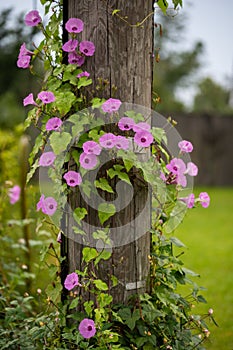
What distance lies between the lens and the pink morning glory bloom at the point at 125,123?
190 centimetres

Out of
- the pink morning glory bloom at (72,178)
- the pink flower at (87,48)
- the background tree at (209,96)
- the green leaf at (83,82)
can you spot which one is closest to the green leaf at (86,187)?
the pink morning glory bloom at (72,178)

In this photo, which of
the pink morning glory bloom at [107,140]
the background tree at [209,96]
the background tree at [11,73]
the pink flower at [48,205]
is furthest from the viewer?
the background tree at [209,96]

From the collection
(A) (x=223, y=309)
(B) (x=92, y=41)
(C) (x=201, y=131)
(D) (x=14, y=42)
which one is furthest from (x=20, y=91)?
(B) (x=92, y=41)

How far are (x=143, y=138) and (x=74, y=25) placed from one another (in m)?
0.48

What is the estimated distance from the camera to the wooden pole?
196 centimetres

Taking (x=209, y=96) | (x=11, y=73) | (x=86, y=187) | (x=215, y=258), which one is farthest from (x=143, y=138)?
(x=209, y=96)

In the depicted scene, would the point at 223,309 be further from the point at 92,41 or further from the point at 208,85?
the point at 208,85

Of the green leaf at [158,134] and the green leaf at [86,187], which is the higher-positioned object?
the green leaf at [158,134]

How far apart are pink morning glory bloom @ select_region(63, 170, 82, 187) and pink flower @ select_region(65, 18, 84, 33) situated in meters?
0.51

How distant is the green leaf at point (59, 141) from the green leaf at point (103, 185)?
17cm

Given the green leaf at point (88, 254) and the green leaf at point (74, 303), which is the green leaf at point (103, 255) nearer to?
the green leaf at point (88, 254)

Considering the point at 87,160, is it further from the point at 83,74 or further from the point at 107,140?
the point at 83,74

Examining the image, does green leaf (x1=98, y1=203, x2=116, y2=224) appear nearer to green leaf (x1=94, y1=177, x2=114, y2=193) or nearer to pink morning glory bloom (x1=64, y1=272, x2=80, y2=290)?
green leaf (x1=94, y1=177, x2=114, y2=193)

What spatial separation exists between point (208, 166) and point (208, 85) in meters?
10.1
